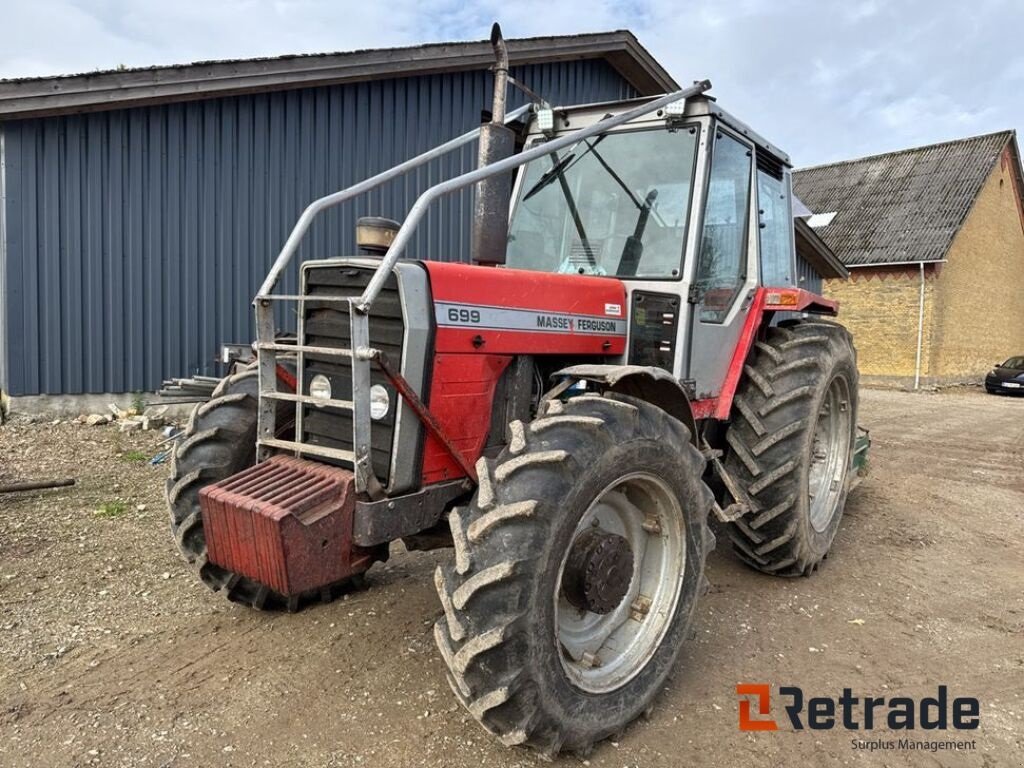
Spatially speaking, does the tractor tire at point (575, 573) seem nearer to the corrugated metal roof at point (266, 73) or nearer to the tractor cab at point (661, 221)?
the tractor cab at point (661, 221)

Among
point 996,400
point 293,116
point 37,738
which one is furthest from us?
point 996,400

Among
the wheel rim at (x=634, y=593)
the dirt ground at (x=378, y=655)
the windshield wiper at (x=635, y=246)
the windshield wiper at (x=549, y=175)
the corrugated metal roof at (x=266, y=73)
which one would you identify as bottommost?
the dirt ground at (x=378, y=655)

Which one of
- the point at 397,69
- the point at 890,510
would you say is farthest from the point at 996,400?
the point at 397,69

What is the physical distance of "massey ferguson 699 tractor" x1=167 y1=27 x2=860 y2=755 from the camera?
2.42 m

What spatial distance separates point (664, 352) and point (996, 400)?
61.0 feet

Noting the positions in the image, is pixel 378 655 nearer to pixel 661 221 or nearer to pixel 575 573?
pixel 575 573

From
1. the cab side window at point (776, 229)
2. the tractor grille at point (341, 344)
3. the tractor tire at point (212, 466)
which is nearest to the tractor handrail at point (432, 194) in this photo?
the tractor grille at point (341, 344)

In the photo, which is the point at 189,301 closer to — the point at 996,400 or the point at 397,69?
the point at 397,69

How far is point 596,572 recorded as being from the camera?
2.69 metres

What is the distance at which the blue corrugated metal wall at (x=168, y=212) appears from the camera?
7.35m

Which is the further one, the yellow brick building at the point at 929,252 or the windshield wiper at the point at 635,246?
the yellow brick building at the point at 929,252

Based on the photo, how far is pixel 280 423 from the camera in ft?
11.0

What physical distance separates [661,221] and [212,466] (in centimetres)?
245

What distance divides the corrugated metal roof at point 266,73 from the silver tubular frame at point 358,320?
16.9 ft
